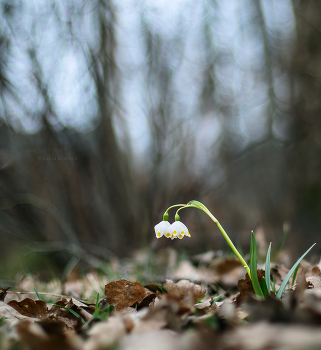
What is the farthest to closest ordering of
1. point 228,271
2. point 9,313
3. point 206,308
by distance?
1. point 228,271
2. point 9,313
3. point 206,308

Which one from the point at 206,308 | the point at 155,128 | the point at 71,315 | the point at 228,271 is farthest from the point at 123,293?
the point at 155,128

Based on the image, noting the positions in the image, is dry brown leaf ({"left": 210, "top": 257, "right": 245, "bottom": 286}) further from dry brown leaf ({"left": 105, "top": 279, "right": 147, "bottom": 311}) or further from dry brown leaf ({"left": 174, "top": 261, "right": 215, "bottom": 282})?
dry brown leaf ({"left": 105, "top": 279, "right": 147, "bottom": 311})

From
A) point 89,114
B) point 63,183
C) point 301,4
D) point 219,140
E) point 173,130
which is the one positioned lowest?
point 63,183

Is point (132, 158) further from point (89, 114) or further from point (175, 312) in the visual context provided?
point (175, 312)

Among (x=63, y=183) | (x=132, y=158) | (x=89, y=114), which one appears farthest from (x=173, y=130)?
(x=63, y=183)

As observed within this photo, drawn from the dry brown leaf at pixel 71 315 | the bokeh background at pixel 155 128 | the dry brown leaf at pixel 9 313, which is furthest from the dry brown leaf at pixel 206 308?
the bokeh background at pixel 155 128

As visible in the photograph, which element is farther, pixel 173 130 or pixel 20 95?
pixel 173 130

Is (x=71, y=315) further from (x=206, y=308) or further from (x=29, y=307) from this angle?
(x=206, y=308)
